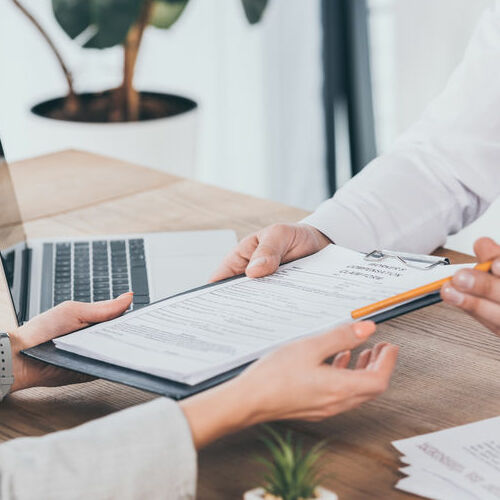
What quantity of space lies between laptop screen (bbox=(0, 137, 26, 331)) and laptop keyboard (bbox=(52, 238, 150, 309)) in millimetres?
→ 59

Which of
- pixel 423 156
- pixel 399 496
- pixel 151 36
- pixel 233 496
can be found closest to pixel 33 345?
pixel 233 496

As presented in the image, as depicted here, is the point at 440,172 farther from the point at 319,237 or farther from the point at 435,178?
the point at 319,237

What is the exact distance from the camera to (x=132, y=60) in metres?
2.95

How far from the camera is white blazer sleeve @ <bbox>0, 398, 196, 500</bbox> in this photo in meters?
A: 0.81

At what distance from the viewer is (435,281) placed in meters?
1.03

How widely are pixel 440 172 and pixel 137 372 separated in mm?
828

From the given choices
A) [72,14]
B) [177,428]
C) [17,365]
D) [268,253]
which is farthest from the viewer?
[72,14]

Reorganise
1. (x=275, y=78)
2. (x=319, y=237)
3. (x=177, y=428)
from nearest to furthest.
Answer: (x=177, y=428) → (x=319, y=237) → (x=275, y=78)

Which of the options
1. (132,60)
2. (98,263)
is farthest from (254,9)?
(98,263)

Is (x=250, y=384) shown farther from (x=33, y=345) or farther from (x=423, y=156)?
(x=423, y=156)

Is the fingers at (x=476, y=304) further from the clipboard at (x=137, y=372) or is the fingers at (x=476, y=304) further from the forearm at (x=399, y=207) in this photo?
the forearm at (x=399, y=207)

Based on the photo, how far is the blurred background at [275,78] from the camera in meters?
3.16

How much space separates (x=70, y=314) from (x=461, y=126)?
0.85 metres

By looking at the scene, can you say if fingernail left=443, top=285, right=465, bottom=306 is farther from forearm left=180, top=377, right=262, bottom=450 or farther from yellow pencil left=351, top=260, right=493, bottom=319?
forearm left=180, top=377, right=262, bottom=450
